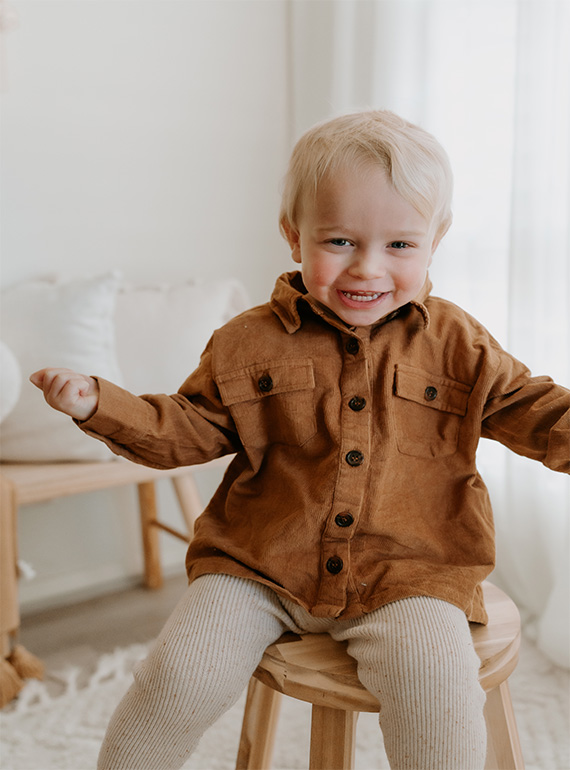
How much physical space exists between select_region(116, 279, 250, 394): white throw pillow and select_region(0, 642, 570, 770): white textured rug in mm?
584

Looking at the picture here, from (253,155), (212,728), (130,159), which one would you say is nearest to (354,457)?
(212,728)

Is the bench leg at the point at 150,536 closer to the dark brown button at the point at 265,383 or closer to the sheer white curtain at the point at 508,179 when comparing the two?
the sheer white curtain at the point at 508,179

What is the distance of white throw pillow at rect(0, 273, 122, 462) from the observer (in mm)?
1477

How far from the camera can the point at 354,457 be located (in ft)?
2.63

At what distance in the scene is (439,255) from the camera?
5.20 feet

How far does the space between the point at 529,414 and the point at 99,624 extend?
1.22 meters

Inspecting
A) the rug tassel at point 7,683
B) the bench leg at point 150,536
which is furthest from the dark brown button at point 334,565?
the bench leg at point 150,536

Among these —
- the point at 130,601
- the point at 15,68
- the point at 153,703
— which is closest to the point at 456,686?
the point at 153,703

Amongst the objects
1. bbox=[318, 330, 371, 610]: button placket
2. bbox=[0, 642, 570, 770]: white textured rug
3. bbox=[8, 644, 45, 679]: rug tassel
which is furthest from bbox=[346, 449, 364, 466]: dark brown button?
bbox=[8, 644, 45, 679]: rug tassel

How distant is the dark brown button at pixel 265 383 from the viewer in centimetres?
84

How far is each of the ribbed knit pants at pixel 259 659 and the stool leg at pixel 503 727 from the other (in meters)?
0.14

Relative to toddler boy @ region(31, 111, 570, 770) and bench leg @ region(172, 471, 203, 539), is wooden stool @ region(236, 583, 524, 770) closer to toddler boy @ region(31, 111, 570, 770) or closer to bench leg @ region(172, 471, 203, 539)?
toddler boy @ region(31, 111, 570, 770)

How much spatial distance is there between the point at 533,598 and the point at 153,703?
1040mm

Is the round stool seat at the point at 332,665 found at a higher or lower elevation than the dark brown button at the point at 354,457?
lower
